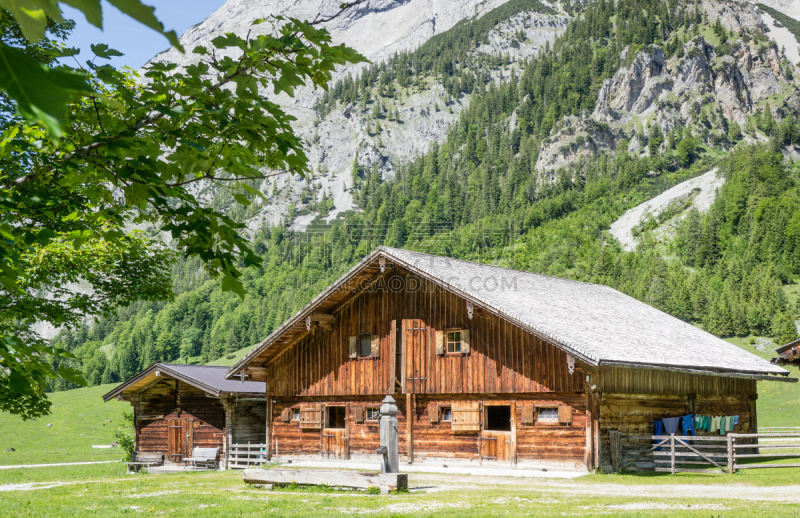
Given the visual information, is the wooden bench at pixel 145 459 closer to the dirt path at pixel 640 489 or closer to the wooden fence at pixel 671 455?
the dirt path at pixel 640 489

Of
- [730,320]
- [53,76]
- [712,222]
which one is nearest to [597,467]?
[53,76]

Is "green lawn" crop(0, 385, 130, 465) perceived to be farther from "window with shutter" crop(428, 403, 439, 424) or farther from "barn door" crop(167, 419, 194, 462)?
"window with shutter" crop(428, 403, 439, 424)

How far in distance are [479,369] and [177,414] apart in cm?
1572

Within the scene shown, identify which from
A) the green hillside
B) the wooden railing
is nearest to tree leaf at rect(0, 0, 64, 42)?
the wooden railing

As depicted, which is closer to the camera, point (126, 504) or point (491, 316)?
point (126, 504)

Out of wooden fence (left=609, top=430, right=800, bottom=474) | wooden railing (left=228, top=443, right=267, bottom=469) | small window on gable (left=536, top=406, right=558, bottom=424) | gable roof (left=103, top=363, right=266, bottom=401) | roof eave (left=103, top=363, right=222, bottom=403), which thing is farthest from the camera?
gable roof (left=103, top=363, right=266, bottom=401)

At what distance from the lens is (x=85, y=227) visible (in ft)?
15.4

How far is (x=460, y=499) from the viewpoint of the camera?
596 inches

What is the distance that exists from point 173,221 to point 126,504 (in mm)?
13064

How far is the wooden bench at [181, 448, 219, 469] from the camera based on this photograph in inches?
1211

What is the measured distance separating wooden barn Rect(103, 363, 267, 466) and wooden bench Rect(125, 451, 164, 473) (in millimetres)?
198

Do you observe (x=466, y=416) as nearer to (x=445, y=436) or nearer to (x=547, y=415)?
(x=445, y=436)

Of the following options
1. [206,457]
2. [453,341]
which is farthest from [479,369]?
[206,457]

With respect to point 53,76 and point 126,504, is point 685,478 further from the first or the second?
point 53,76
